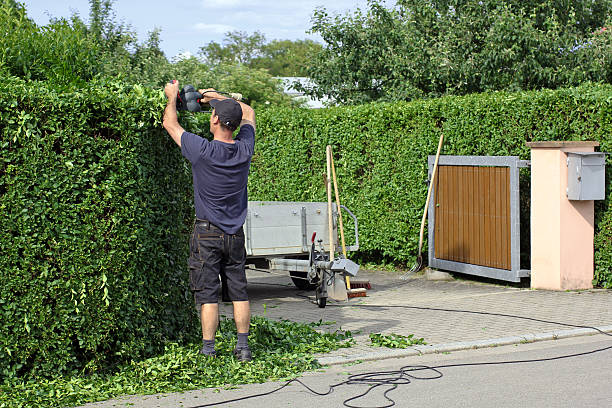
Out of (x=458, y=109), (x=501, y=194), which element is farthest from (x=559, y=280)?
(x=458, y=109)

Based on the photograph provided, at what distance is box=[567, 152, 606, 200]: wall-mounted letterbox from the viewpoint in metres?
10.5

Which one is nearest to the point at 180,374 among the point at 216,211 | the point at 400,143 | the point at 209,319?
the point at 209,319

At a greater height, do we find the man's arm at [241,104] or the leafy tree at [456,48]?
the leafy tree at [456,48]

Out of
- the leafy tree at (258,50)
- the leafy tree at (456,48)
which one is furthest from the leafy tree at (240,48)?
the leafy tree at (456,48)

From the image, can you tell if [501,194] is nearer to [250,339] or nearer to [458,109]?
[458,109]

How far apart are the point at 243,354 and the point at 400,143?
298 inches

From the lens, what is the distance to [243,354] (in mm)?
6750

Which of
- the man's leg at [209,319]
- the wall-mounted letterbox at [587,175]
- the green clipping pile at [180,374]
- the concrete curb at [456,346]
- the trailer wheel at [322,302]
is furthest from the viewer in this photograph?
the wall-mounted letterbox at [587,175]

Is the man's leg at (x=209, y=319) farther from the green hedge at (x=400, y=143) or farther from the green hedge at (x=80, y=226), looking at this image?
the green hedge at (x=400, y=143)

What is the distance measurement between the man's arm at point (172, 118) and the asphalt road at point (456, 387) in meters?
2.05

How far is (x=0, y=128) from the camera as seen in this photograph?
5.93 meters

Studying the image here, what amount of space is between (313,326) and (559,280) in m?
4.01

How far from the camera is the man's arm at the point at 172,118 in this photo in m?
6.55

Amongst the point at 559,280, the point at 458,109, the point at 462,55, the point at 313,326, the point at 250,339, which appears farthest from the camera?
the point at 462,55
